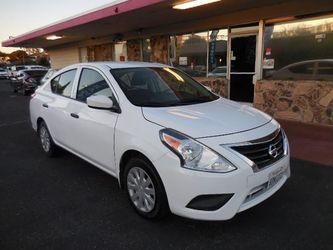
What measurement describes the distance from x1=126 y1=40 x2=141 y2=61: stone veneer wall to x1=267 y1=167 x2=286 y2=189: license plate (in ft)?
35.1

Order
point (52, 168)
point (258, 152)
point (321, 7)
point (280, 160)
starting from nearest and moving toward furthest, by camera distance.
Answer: point (258, 152) < point (280, 160) < point (52, 168) < point (321, 7)

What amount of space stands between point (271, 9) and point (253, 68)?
1.62 meters

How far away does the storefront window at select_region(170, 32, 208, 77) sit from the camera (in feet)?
33.9

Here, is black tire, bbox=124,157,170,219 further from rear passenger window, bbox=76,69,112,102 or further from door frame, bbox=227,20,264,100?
door frame, bbox=227,20,264,100

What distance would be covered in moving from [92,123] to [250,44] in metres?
6.29

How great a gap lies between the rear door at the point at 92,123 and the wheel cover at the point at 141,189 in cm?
38

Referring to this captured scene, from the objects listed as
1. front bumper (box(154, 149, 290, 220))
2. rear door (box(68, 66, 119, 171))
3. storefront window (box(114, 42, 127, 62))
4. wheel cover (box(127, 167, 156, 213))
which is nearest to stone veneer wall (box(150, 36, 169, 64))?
storefront window (box(114, 42, 127, 62))

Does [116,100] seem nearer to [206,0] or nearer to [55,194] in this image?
[55,194]

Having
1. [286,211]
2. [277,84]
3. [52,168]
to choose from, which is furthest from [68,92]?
[277,84]

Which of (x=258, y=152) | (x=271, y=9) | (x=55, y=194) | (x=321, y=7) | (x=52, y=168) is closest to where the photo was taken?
(x=258, y=152)

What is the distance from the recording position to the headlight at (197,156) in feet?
9.05

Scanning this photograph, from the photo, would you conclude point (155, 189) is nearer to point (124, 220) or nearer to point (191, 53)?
point (124, 220)

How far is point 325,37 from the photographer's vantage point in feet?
23.2

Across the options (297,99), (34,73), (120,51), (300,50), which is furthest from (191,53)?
(34,73)
